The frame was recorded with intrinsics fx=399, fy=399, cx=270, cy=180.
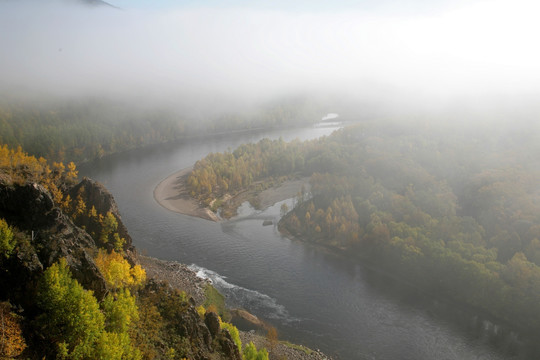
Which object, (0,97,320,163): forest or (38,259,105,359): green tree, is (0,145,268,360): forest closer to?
(38,259,105,359): green tree

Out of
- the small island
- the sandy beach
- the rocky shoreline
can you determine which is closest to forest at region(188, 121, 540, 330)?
the small island

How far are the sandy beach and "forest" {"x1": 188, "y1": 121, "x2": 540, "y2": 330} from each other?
3332 mm

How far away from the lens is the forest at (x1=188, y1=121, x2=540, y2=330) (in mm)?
46500

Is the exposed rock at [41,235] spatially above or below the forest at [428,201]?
above

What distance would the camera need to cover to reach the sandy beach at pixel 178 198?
74281 mm

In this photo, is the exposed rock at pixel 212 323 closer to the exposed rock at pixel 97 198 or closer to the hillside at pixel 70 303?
the hillside at pixel 70 303

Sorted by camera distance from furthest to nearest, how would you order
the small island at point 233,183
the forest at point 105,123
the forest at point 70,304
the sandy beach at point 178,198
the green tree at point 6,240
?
the forest at point 105,123, the small island at point 233,183, the sandy beach at point 178,198, the green tree at point 6,240, the forest at point 70,304

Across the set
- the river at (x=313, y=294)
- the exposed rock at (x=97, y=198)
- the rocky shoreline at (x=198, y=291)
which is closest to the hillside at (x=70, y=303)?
the rocky shoreline at (x=198, y=291)

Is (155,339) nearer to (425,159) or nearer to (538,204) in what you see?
(538,204)

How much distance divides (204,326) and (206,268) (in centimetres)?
2566

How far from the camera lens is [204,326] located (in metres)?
27.8

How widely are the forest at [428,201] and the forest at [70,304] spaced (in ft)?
96.3

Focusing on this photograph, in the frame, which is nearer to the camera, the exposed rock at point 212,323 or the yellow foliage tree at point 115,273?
the yellow foliage tree at point 115,273

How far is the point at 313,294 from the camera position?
4769 cm
